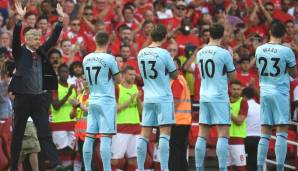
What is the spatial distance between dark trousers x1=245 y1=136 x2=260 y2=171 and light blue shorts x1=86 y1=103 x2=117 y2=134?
4.07 meters

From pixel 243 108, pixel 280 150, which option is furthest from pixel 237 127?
pixel 280 150

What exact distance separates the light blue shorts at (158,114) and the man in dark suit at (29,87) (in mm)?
1698

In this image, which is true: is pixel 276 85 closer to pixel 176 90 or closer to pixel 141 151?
pixel 176 90

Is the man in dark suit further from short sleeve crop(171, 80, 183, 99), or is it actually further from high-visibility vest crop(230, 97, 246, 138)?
high-visibility vest crop(230, 97, 246, 138)

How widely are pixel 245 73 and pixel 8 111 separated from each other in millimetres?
5419

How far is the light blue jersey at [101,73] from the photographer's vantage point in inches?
668

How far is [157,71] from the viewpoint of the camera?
17.0 meters

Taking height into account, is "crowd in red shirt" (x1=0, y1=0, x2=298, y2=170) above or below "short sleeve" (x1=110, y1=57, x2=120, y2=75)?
above

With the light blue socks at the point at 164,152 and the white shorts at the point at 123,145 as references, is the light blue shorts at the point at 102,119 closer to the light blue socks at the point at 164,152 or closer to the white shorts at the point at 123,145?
the light blue socks at the point at 164,152

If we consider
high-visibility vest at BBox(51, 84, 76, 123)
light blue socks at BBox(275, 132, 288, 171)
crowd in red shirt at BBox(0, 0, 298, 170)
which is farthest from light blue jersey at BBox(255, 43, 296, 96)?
high-visibility vest at BBox(51, 84, 76, 123)

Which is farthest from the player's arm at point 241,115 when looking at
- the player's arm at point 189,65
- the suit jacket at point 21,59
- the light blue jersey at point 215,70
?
the suit jacket at point 21,59

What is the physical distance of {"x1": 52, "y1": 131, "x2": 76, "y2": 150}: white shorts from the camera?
20.2m

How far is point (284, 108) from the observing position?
17266mm

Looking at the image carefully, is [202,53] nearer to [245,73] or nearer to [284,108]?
[284,108]
